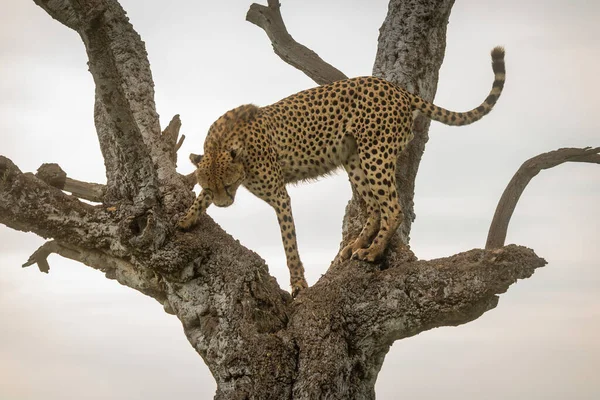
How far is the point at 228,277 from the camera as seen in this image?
6836 millimetres

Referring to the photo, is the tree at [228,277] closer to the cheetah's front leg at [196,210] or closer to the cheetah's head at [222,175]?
the cheetah's front leg at [196,210]

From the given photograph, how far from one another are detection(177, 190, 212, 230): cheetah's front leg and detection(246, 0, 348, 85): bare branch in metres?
3.11

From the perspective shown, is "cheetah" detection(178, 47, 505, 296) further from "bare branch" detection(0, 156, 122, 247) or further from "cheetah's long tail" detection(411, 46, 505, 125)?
"bare branch" detection(0, 156, 122, 247)

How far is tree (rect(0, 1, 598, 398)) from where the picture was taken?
6527mm

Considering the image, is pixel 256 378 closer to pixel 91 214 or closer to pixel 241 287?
pixel 241 287

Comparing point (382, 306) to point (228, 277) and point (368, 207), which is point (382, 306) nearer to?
point (368, 207)

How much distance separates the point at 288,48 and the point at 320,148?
2952mm

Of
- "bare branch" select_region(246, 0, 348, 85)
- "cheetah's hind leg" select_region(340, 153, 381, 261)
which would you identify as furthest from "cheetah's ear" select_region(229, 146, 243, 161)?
"bare branch" select_region(246, 0, 348, 85)

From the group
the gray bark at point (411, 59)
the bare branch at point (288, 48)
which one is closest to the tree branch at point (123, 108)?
the gray bark at point (411, 59)

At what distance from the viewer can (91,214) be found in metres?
6.98

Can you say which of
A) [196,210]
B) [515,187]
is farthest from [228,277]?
[515,187]

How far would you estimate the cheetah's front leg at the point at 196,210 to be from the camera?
23.2ft

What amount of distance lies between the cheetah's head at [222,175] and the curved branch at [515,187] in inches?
107

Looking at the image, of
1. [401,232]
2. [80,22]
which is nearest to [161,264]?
[80,22]
